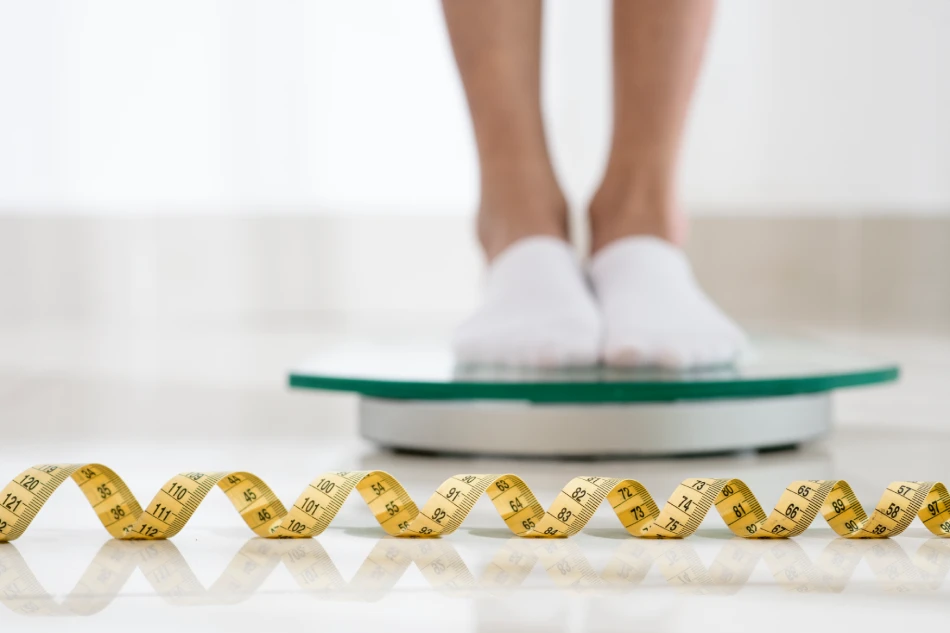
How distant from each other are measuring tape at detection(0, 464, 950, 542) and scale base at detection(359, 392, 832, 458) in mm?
225

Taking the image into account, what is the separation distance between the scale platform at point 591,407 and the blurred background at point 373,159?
2077 mm

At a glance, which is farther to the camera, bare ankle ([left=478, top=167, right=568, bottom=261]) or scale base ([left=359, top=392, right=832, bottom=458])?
bare ankle ([left=478, top=167, right=568, bottom=261])

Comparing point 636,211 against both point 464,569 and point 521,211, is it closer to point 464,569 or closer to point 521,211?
point 521,211

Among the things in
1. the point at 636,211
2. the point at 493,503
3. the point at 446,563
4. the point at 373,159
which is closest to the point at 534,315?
the point at 636,211

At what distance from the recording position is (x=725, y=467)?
991mm

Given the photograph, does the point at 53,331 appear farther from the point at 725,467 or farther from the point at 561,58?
the point at 725,467

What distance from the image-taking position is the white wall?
3211 millimetres

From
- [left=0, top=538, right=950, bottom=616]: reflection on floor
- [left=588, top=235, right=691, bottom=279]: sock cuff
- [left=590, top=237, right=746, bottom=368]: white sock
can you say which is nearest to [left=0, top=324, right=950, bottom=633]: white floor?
[left=0, top=538, right=950, bottom=616]: reflection on floor

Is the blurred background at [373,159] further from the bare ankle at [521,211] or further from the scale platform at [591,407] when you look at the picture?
the scale platform at [591,407]

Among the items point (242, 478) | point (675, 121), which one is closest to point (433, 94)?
point (675, 121)

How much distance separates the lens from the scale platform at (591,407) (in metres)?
1.00

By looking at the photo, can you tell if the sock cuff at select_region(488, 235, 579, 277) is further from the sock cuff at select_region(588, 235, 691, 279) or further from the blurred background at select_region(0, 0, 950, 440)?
the blurred background at select_region(0, 0, 950, 440)

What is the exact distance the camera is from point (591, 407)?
1.00 m

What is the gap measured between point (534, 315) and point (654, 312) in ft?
0.39
